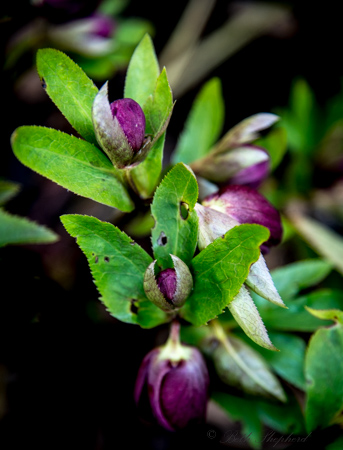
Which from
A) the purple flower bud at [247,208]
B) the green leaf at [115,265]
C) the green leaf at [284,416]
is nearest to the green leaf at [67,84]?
the green leaf at [115,265]

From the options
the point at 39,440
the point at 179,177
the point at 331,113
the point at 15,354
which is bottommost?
the point at 39,440

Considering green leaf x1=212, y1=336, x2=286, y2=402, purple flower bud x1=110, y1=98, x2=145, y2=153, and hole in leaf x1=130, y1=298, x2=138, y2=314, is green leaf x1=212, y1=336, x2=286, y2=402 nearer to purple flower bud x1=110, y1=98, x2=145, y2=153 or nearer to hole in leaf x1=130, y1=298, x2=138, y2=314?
hole in leaf x1=130, y1=298, x2=138, y2=314

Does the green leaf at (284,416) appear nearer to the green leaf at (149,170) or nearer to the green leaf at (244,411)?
the green leaf at (244,411)

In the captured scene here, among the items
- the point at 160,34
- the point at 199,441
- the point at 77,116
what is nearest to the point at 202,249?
the point at 77,116

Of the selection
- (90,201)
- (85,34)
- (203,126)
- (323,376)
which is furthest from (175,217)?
(90,201)

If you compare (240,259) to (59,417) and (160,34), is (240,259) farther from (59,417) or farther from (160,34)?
(160,34)

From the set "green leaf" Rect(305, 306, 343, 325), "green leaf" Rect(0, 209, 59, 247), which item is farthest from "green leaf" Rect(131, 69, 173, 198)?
"green leaf" Rect(305, 306, 343, 325)
